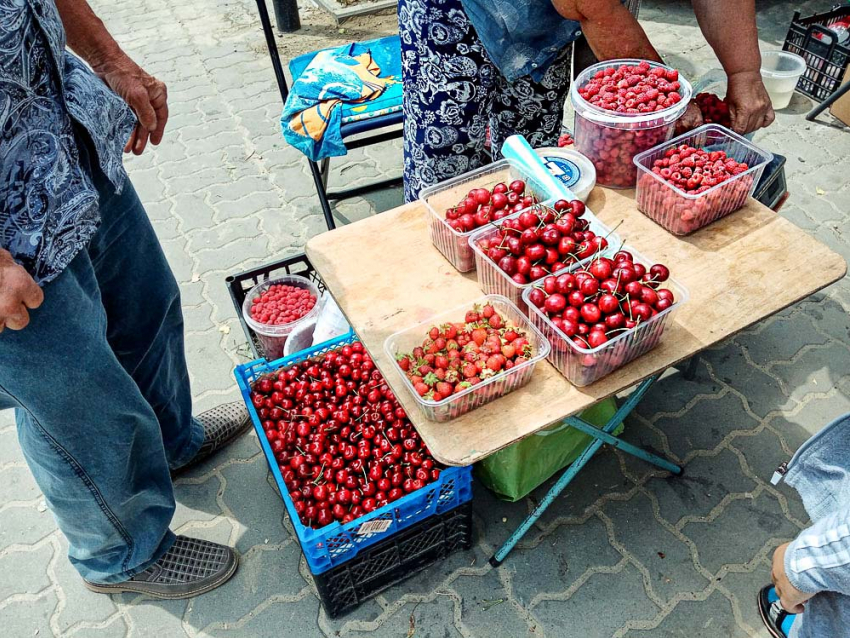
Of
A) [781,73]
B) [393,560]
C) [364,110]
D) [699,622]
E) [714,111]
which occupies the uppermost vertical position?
[714,111]

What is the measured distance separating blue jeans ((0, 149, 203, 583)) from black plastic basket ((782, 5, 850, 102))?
4.72 m

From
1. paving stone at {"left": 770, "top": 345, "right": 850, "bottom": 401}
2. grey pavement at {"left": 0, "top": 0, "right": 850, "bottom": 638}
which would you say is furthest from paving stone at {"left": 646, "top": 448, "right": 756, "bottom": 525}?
paving stone at {"left": 770, "top": 345, "right": 850, "bottom": 401}

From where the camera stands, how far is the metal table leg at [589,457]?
83.7 inches

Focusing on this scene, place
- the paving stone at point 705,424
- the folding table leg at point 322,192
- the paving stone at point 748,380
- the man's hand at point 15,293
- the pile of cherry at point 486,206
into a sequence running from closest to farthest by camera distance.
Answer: the man's hand at point 15,293 < the pile of cherry at point 486,206 < the paving stone at point 705,424 < the paving stone at point 748,380 < the folding table leg at point 322,192

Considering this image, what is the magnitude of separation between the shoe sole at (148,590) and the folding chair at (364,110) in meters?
2.05

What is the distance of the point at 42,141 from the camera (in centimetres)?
147

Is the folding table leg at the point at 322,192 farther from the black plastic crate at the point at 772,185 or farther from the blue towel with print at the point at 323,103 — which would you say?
the black plastic crate at the point at 772,185

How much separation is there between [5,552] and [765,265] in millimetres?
2992

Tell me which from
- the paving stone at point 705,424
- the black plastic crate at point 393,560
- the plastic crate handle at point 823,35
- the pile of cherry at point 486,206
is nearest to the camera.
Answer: the pile of cherry at point 486,206

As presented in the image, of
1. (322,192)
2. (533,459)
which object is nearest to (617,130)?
(533,459)

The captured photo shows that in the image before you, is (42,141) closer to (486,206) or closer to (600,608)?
(486,206)

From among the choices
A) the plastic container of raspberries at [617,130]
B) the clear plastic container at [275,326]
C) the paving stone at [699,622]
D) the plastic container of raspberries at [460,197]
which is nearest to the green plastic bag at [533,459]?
the paving stone at [699,622]

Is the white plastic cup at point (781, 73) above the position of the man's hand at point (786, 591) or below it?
below

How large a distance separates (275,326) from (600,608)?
171 cm
